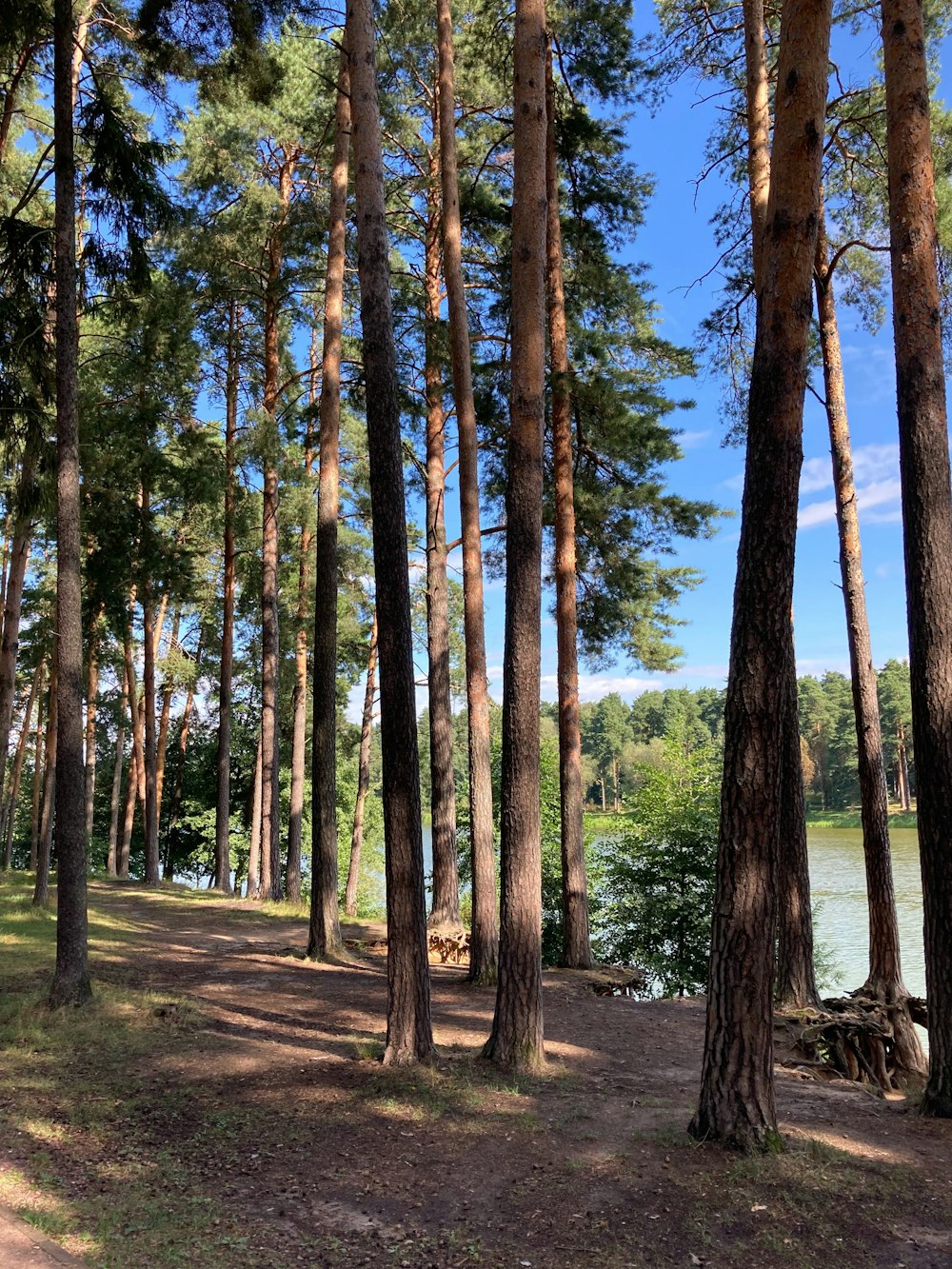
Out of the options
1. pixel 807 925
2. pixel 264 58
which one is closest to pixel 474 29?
pixel 264 58

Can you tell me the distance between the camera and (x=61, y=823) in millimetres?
7098

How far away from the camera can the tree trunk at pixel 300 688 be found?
51.3ft

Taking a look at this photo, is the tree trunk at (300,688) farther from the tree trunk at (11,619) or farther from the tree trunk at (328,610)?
the tree trunk at (11,619)

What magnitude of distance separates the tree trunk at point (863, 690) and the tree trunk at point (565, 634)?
296 cm

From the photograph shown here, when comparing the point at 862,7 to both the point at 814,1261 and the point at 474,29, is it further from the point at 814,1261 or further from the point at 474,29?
the point at 814,1261

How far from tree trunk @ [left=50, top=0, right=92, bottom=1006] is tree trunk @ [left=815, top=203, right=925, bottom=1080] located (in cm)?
723

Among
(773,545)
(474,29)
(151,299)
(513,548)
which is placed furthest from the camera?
(151,299)

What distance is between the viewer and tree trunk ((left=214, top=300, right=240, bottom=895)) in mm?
15914

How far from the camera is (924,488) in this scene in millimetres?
5547

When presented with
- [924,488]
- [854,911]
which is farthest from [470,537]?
[854,911]

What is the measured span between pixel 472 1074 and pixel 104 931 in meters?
8.22

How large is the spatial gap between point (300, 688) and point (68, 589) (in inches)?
435

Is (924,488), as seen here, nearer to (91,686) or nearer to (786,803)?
(786,803)

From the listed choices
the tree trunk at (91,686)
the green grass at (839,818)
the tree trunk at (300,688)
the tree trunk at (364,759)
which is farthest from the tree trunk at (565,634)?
the green grass at (839,818)
